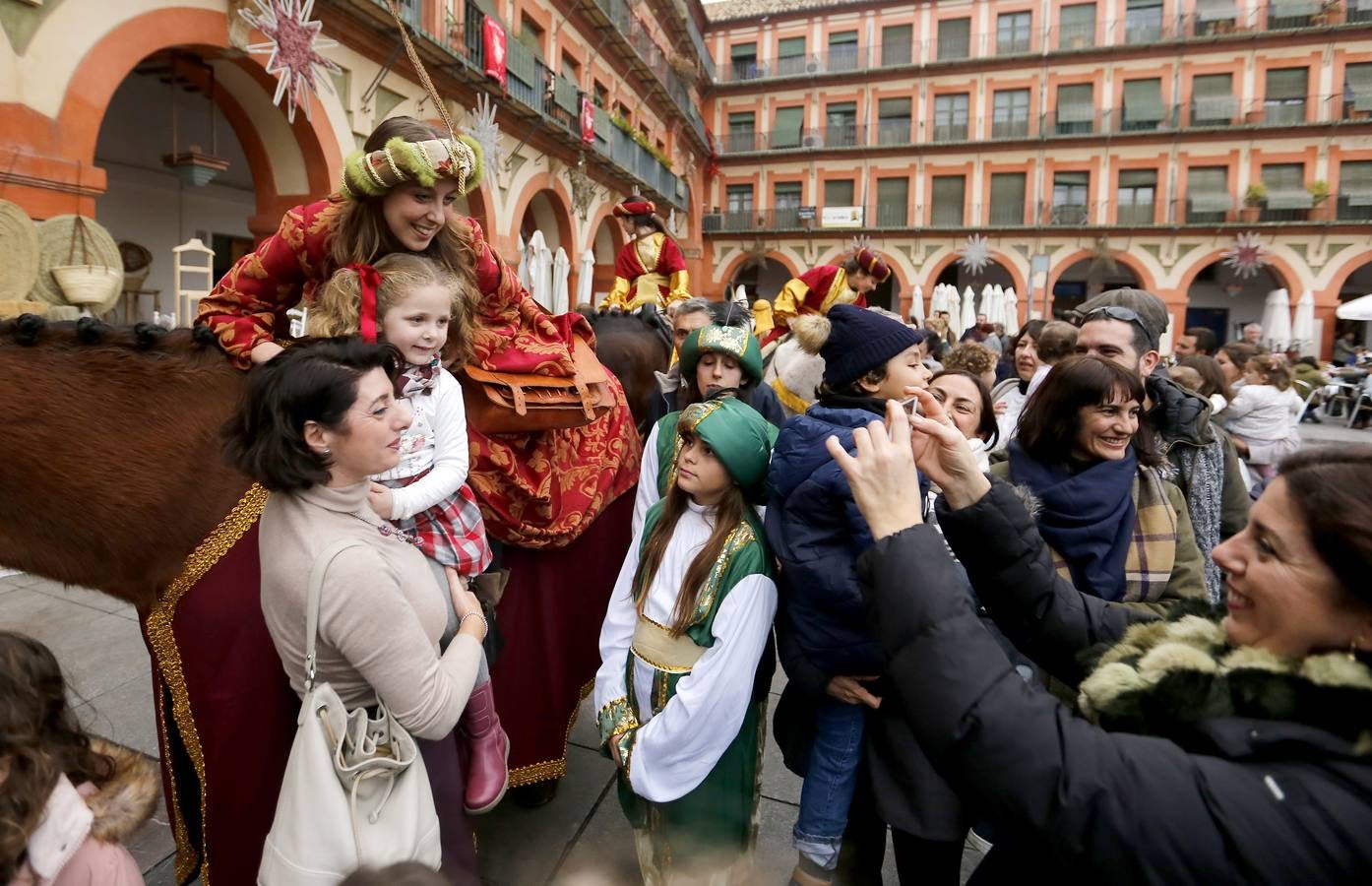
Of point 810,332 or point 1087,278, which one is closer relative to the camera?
point 810,332

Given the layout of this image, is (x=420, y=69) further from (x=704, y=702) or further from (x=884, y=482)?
(x=704, y=702)

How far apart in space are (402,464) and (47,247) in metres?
4.47

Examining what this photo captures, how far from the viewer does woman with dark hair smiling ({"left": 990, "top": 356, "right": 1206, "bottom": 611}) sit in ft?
6.73

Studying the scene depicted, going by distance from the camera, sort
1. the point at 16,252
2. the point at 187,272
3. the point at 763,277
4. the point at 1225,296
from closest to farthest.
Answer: the point at 16,252 → the point at 187,272 → the point at 1225,296 → the point at 763,277

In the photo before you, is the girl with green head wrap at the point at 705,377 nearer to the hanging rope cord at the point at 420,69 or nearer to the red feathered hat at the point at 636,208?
the hanging rope cord at the point at 420,69

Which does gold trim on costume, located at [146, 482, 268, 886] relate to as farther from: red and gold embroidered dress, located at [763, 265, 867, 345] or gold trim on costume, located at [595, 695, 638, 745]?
red and gold embroidered dress, located at [763, 265, 867, 345]

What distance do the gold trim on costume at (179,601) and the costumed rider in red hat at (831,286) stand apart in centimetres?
388

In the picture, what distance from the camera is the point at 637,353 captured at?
12.9 ft

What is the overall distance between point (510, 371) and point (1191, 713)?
6.13ft

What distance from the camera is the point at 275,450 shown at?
1381mm

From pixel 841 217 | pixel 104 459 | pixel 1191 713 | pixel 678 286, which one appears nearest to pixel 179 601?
pixel 104 459

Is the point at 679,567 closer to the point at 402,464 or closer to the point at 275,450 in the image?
the point at 402,464

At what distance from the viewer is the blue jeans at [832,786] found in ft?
6.74

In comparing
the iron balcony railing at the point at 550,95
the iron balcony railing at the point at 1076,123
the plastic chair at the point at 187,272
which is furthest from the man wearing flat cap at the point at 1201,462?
the iron balcony railing at the point at 1076,123
